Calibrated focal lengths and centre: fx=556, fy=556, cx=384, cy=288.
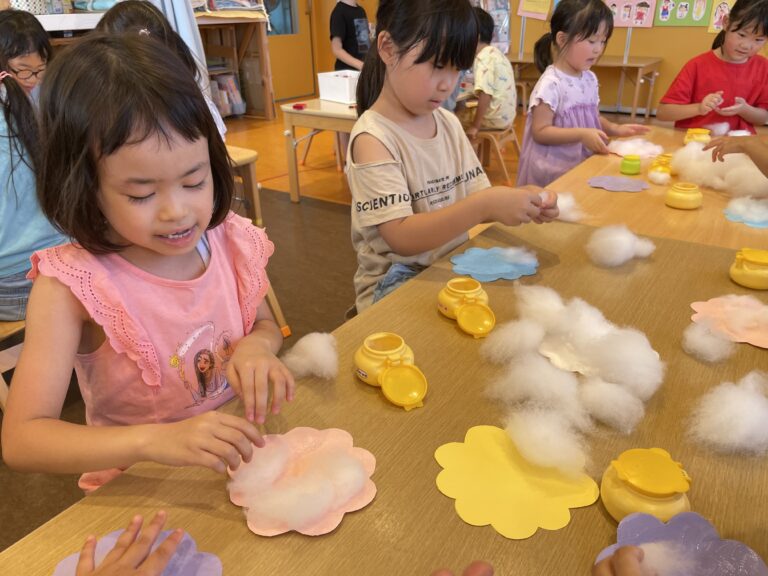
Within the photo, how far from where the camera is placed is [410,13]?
1.18 meters

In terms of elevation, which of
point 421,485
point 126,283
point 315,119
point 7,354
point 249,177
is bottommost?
point 7,354

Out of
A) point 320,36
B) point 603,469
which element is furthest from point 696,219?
point 320,36

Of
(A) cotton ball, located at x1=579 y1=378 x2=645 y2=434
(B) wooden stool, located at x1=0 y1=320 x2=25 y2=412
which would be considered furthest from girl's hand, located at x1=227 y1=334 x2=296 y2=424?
(B) wooden stool, located at x1=0 y1=320 x2=25 y2=412

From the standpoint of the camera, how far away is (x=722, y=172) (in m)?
1.65

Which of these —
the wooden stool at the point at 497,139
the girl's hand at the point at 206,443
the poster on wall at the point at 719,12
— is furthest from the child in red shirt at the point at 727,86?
the poster on wall at the point at 719,12

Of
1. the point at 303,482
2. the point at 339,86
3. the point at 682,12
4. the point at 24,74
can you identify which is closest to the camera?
the point at 303,482

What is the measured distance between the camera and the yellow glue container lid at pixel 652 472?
1.89ft

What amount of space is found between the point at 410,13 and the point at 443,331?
0.71 metres

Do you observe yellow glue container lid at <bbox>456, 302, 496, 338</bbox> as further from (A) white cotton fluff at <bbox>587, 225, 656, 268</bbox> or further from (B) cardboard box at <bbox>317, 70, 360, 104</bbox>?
(B) cardboard box at <bbox>317, 70, 360, 104</bbox>

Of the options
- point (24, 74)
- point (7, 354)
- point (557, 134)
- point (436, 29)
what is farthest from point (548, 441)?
point (24, 74)

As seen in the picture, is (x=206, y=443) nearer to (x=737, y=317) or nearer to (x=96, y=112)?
(x=96, y=112)

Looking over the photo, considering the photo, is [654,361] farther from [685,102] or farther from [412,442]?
[685,102]

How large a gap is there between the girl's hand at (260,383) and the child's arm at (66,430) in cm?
7

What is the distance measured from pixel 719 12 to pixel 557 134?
4723 millimetres
